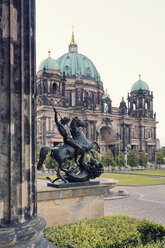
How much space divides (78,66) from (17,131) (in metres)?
72.9

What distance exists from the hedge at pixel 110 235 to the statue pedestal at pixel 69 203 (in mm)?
892

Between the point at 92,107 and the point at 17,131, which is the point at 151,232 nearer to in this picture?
the point at 17,131

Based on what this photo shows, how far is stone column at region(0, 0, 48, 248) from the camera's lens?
156 inches

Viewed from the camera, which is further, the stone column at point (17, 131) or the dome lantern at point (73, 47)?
the dome lantern at point (73, 47)

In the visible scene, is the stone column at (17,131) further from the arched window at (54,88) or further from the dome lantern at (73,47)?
the dome lantern at (73,47)

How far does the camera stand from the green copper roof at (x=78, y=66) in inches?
2901

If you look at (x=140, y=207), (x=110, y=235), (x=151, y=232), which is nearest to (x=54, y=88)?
(x=140, y=207)

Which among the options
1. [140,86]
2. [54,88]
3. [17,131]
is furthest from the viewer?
[140,86]

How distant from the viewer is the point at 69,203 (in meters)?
8.80

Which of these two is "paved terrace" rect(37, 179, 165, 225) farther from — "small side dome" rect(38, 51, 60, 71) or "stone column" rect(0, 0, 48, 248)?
"small side dome" rect(38, 51, 60, 71)

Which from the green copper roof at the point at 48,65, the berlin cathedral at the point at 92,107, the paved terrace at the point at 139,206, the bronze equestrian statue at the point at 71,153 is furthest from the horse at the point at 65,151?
the green copper roof at the point at 48,65

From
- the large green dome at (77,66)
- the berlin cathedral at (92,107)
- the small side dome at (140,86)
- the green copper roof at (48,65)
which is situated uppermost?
the large green dome at (77,66)

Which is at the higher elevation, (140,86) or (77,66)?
(77,66)

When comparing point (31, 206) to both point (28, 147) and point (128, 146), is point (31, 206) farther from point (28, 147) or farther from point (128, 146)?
point (128, 146)
